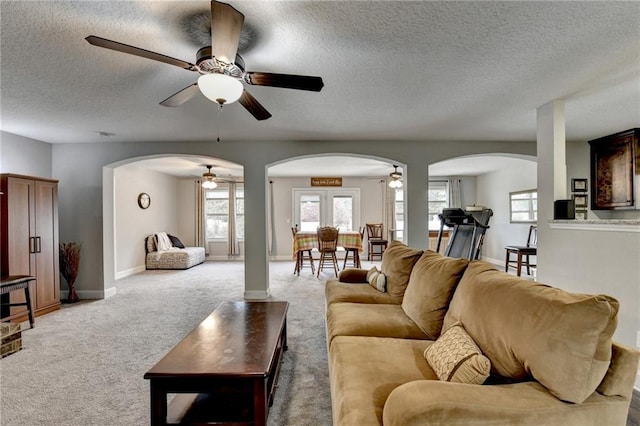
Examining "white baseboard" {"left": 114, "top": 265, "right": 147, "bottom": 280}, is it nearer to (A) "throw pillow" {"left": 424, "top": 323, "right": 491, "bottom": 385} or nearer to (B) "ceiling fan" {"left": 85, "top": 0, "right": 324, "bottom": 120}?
(B) "ceiling fan" {"left": 85, "top": 0, "right": 324, "bottom": 120}

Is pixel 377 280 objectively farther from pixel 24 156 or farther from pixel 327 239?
pixel 24 156

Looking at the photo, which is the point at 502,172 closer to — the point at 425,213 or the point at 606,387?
the point at 425,213

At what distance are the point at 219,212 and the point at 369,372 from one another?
7.99m

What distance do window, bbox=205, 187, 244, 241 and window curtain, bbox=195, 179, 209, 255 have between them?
0.14 meters

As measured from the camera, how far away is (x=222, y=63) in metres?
1.80

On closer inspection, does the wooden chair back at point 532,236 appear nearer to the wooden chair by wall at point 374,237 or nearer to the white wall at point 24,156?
the wooden chair by wall at point 374,237

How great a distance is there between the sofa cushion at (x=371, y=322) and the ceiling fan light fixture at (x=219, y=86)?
1.64 m

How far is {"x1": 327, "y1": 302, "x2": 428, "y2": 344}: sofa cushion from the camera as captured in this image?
77.6 inches

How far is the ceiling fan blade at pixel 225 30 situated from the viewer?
1468mm

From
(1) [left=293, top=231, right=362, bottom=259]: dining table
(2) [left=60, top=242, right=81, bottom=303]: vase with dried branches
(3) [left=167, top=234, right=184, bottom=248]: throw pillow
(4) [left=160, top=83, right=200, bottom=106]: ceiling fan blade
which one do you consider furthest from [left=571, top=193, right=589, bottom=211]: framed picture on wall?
(3) [left=167, top=234, right=184, bottom=248]: throw pillow

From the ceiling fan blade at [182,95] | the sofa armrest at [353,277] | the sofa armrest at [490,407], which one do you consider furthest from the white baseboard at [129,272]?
the sofa armrest at [490,407]

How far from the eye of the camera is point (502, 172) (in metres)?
7.33

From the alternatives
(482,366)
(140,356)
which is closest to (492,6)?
(482,366)

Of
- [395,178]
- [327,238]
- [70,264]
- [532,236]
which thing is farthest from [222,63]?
[532,236]
